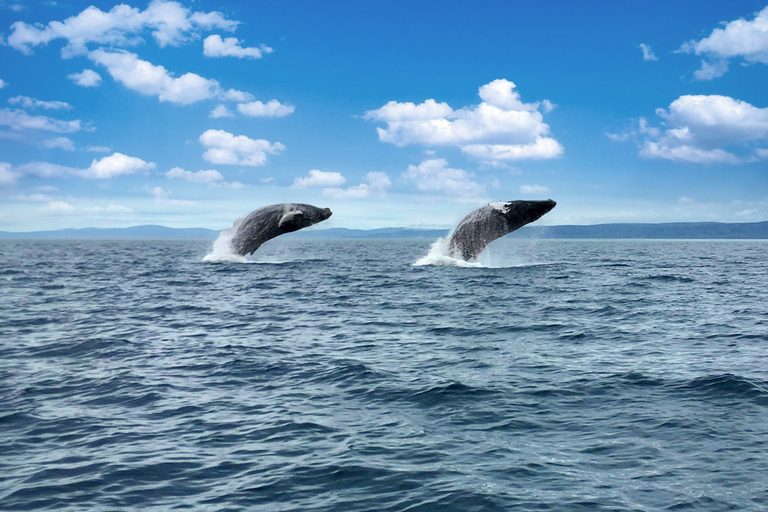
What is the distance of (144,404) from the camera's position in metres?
8.17

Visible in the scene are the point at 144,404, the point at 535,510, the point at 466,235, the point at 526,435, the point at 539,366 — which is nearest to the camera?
the point at 535,510

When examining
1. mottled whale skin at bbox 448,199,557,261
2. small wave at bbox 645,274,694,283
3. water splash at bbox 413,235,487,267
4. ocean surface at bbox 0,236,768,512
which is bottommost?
ocean surface at bbox 0,236,768,512

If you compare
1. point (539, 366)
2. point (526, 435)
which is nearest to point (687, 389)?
point (539, 366)

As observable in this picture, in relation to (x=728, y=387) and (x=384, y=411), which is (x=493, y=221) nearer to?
(x=728, y=387)

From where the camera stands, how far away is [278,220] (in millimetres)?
29875

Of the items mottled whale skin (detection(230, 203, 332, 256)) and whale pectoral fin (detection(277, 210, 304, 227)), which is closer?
whale pectoral fin (detection(277, 210, 304, 227))

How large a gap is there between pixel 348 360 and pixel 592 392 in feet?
12.8

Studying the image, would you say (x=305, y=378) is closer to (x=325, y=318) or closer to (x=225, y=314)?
(x=325, y=318)

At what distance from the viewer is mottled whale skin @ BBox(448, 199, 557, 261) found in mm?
25734

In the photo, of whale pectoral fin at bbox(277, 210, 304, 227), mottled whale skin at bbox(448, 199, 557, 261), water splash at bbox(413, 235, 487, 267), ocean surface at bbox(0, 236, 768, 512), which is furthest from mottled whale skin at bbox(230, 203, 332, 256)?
ocean surface at bbox(0, 236, 768, 512)

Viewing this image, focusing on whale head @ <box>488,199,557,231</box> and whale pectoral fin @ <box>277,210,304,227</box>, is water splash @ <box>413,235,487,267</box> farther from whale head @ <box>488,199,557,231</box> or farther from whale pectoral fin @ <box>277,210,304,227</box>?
whale pectoral fin @ <box>277,210,304,227</box>

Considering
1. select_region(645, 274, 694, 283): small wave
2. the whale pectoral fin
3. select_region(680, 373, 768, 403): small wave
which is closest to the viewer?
select_region(680, 373, 768, 403): small wave

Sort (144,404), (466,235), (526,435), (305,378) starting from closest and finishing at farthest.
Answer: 1. (526,435)
2. (144,404)
3. (305,378)
4. (466,235)

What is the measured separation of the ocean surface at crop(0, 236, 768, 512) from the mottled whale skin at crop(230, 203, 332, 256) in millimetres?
13279
